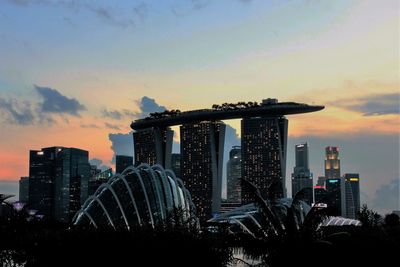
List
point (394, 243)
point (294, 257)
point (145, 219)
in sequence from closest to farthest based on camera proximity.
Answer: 1. point (294, 257)
2. point (394, 243)
3. point (145, 219)

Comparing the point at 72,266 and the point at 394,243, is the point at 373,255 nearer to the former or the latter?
the point at 394,243

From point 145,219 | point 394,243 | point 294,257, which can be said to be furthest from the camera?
point 145,219

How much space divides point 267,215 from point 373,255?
10.1m

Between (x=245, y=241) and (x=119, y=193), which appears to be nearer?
Answer: (x=245, y=241)

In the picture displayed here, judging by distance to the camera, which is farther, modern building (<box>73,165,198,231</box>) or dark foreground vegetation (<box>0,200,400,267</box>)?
modern building (<box>73,165,198,231</box>)

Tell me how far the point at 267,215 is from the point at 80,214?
5186cm

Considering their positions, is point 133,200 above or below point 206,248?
above

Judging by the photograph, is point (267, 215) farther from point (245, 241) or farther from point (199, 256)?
point (199, 256)

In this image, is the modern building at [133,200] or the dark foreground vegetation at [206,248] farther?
the modern building at [133,200]

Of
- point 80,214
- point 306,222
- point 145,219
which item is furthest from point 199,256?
point 80,214

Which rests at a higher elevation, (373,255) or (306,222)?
(306,222)

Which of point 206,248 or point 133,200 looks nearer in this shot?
point 206,248

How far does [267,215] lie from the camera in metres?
34.3

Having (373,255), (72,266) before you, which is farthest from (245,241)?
(72,266)
